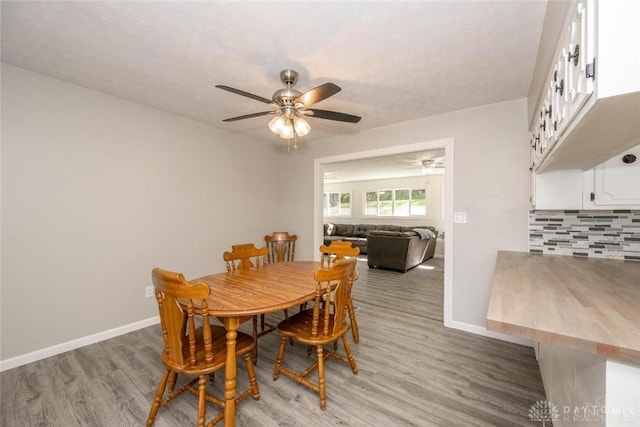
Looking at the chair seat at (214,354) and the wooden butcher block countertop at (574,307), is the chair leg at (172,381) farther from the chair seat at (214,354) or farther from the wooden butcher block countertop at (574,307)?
the wooden butcher block countertop at (574,307)

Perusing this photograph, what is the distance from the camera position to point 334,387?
1.84 meters

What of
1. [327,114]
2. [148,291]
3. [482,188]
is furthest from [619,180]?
[148,291]

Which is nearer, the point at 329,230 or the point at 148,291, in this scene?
the point at 148,291

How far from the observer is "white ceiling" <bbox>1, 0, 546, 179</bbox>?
4.82 ft

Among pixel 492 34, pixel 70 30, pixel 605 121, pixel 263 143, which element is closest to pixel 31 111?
pixel 70 30

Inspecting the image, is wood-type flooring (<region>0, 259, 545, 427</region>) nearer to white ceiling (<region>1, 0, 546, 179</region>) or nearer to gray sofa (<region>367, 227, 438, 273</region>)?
white ceiling (<region>1, 0, 546, 179</region>)

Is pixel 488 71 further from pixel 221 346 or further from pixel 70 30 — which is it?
pixel 70 30

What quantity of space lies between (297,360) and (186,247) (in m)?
1.94

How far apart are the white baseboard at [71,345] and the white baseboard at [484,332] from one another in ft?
10.9

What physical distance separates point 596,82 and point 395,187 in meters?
7.75

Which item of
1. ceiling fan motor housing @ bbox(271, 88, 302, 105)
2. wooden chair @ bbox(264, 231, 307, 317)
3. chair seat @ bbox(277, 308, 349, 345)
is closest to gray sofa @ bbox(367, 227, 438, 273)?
wooden chair @ bbox(264, 231, 307, 317)

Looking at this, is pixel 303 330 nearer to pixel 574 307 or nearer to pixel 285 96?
pixel 574 307

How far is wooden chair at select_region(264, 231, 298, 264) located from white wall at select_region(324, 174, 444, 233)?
510 centimetres
